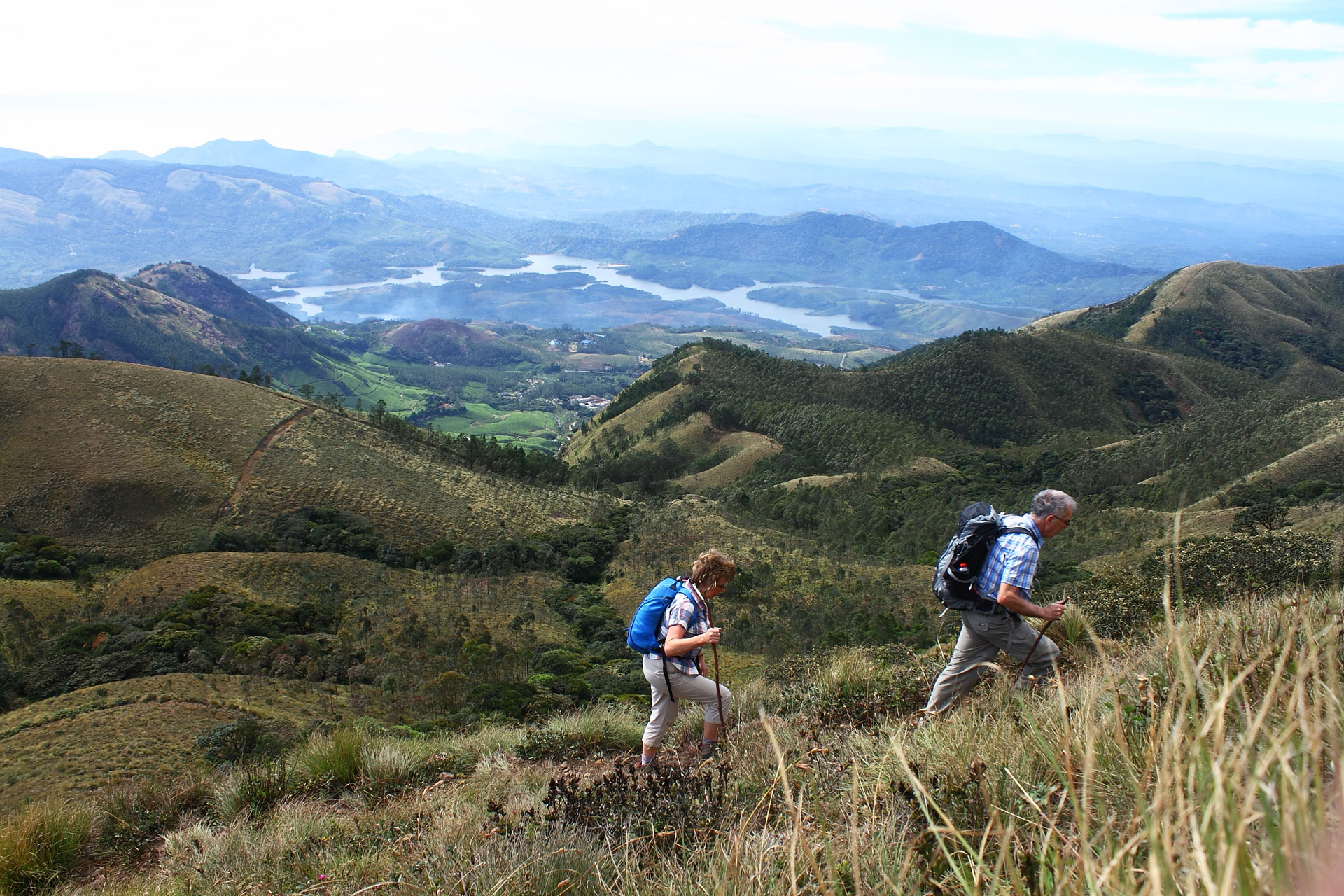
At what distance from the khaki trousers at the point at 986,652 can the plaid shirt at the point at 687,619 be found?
1.73 metres

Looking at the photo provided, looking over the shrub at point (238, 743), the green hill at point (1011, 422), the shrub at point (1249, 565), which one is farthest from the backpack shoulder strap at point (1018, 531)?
the green hill at point (1011, 422)

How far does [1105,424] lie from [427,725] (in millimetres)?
65641

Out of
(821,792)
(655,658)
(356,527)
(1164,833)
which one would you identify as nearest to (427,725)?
(655,658)

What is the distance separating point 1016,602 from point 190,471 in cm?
3893

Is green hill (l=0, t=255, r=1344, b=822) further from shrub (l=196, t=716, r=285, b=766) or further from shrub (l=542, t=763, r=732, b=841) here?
shrub (l=542, t=763, r=732, b=841)

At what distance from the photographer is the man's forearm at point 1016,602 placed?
4945 mm

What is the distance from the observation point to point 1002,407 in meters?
61.7

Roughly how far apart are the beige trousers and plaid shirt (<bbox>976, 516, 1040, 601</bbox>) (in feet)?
6.84

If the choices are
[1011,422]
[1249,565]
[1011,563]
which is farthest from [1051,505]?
[1011,422]

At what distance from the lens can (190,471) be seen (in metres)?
35.0

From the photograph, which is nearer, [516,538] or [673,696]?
[673,696]

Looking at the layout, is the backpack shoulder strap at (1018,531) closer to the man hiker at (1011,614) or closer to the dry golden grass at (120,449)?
the man hiker at (1011,614)

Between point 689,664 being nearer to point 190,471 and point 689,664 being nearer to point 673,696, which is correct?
point 673,696

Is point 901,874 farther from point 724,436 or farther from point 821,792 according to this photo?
point 724,436
